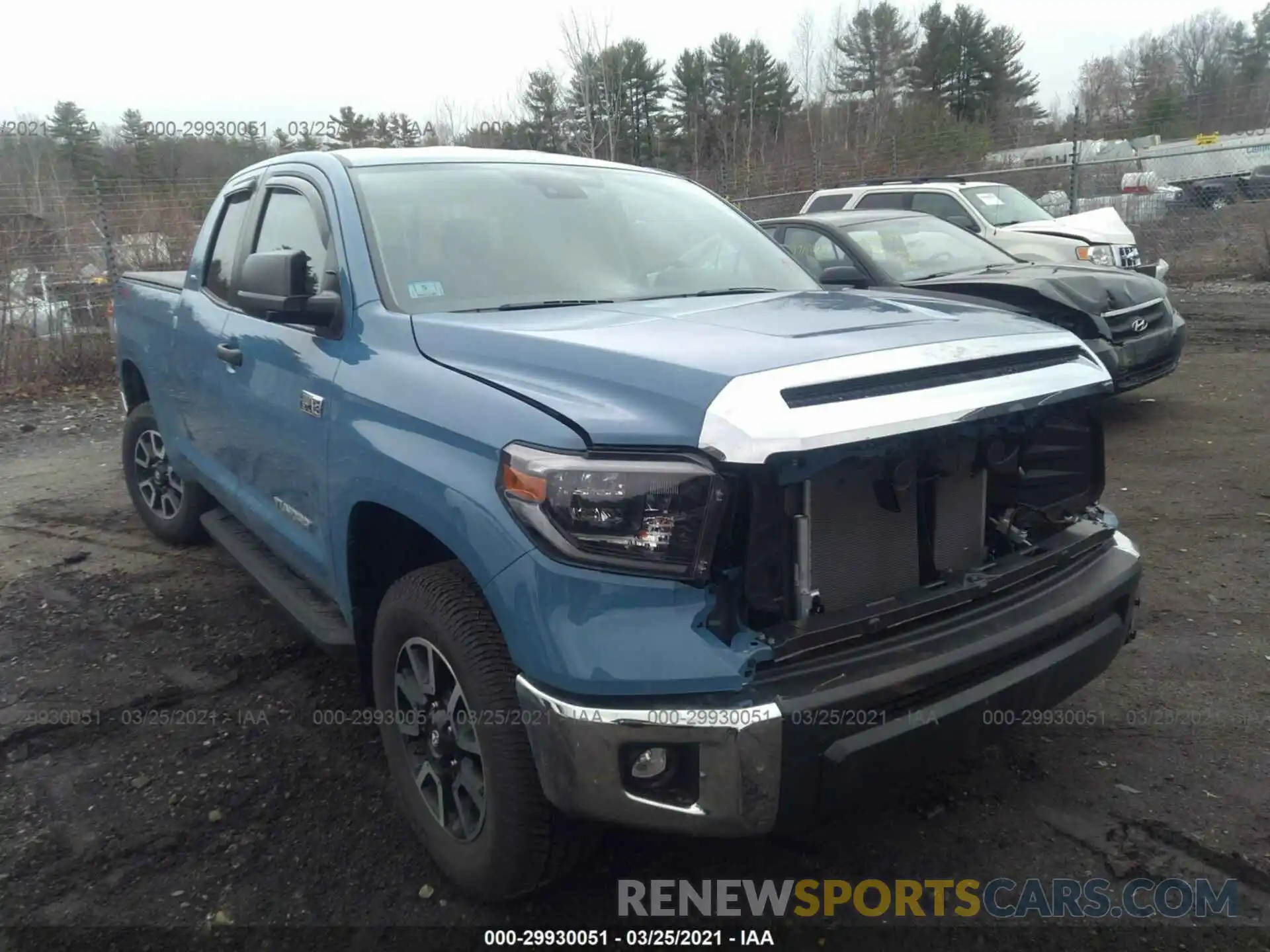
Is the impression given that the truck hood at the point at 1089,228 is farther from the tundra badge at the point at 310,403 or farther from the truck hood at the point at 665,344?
the tundra badge at the point at 310,403

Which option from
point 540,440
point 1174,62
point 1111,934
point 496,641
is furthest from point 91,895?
point 1174,62

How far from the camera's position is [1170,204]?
52.1ft

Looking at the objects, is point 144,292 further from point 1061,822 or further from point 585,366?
point 1061,822

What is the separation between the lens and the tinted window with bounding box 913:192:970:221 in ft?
37.9

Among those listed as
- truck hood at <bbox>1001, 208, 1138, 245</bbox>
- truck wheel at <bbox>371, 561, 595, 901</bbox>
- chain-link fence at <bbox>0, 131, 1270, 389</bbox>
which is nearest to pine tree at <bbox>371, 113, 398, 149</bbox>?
chain-link fence at <bbox>0, 131, 1270, 389</bbox>

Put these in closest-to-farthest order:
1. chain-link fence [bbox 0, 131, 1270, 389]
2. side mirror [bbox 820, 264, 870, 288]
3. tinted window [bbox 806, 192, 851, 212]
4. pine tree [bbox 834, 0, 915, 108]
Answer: side mirror [bbox 820, 264, 870, 288]
chain-link fence [bbox 0, 131, 1270, 389]
tinted window [bbox 806, 192, 851, 212]
pine tree [bbox 834, 0, 915, 108]

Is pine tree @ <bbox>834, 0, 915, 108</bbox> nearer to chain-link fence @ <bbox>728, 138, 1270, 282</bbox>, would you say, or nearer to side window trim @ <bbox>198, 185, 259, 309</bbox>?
chain-link fence @ <bbox>728, 138, 1270, 282</bbox>

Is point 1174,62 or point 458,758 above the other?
point 1174,62

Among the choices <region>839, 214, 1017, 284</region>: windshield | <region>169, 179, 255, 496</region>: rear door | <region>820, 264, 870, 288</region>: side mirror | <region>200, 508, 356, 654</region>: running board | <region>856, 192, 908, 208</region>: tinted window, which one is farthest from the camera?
<region>856, 192, 908, 208</region>: tinted window

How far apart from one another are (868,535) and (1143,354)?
5.08m

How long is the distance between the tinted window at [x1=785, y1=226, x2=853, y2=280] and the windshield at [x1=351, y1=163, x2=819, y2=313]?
3420 mm

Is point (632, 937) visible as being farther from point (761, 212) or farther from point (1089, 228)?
point (761, 212)

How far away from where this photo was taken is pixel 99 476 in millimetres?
7172

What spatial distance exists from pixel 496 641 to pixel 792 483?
2.48 feet
